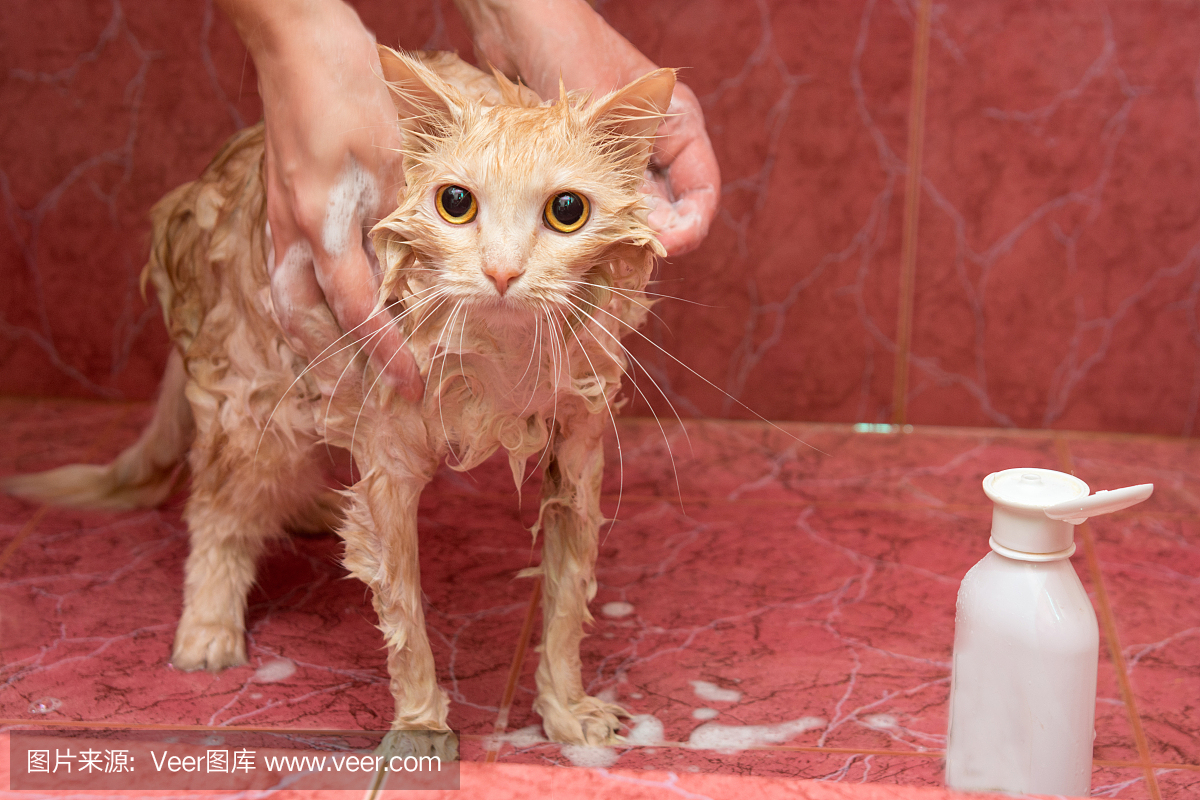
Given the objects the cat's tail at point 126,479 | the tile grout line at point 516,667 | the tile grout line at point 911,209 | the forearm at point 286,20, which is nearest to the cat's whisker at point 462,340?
the forearm at point 286,20

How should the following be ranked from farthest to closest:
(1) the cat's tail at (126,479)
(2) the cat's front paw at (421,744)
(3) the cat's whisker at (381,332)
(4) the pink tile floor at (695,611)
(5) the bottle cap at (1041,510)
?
(1) the cat's tail at (126,479), (4) the pink tile floor at (695,611), (2) the cat's front paw at (421,744), (3) the cat's whisker at (381,332), (5) the bottle cap at (1041,510)

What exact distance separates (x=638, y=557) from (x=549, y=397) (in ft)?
2.12

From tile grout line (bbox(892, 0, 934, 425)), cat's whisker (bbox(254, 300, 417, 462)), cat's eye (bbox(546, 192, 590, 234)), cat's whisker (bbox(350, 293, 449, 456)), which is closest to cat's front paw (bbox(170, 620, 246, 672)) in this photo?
cat's whisker (bbox(254, 300, 417, 462))

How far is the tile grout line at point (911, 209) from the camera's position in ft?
6.35

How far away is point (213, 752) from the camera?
92cm

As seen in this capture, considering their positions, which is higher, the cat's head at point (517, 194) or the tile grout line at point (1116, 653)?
the cat's head at point (517, 194)

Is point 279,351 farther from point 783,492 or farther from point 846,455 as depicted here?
point 846,455

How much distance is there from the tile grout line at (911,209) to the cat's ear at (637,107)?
1173 millimetres

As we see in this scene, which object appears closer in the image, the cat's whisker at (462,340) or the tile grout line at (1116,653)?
the cat's whisker at (462,340)

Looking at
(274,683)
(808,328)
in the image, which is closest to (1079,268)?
(808,328)

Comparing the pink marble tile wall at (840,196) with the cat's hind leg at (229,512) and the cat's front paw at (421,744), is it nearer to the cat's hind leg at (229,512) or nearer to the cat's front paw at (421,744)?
the cat's hind leg at (229,512)

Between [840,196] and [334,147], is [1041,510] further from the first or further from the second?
[840,196]

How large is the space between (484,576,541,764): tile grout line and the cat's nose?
585 millimetres

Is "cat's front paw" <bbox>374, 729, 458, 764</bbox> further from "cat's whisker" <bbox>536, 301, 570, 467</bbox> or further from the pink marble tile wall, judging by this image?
the pink marble tile wall
